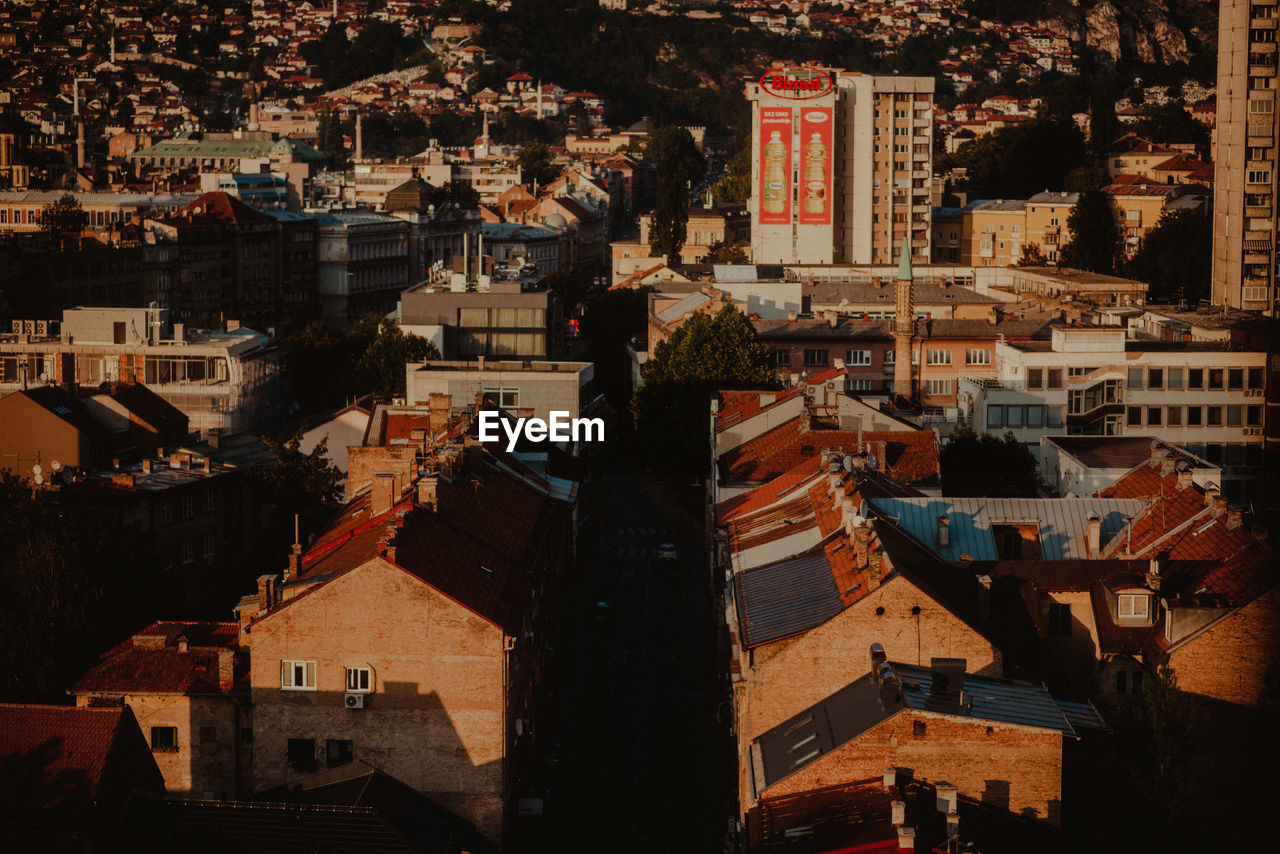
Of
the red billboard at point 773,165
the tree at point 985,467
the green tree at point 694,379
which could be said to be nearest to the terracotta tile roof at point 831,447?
the tree at point 985,467

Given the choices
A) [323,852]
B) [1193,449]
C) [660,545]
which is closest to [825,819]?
[323,852]

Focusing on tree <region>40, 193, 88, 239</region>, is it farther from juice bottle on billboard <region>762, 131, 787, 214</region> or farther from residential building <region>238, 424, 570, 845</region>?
residential building <region>238, 424, 570, 845</region>

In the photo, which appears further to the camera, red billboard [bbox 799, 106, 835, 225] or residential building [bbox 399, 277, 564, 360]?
red billboard [bbox 799, 106, 835, 225]

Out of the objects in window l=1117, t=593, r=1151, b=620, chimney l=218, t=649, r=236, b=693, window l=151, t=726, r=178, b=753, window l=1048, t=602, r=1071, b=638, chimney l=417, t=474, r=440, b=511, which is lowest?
window l=151, t=726, r=178, b=753

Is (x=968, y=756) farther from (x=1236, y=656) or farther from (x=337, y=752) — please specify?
(x=337, y=752)

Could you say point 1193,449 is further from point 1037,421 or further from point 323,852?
point 323,852

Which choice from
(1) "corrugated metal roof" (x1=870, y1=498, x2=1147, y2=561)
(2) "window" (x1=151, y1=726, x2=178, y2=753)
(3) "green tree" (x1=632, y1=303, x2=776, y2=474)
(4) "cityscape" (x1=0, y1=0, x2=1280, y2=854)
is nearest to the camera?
(4) "cityscape" (x1=0, y1=0, x2=1280, y2=854)

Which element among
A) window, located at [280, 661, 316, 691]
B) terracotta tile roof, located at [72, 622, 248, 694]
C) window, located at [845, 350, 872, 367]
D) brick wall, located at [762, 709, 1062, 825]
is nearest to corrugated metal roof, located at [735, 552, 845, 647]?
brick wall, located at [762, 709, 1062, 825]
